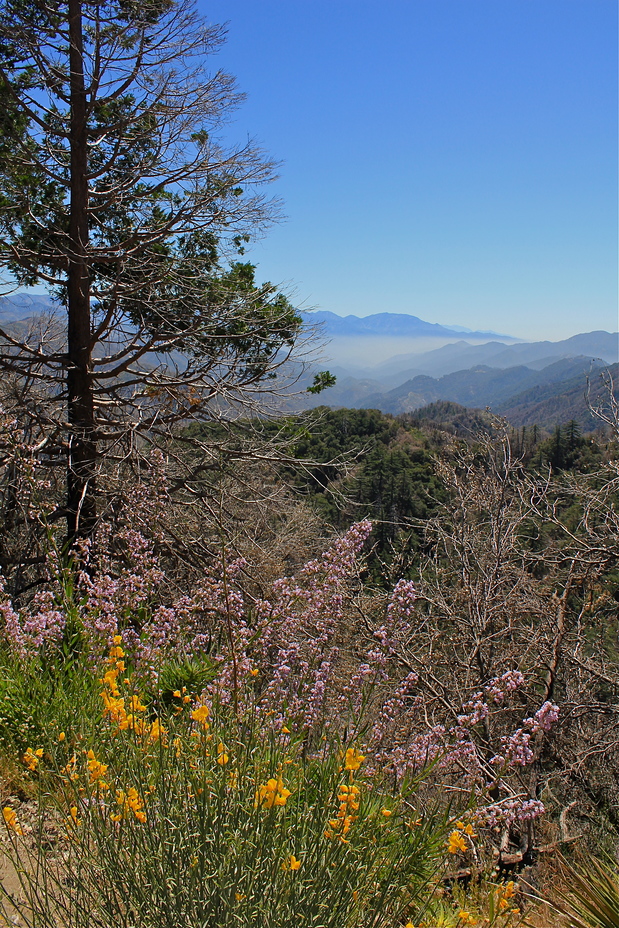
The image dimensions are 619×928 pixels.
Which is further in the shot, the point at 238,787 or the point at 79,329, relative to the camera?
the point at 79,329

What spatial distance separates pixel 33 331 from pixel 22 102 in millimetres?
3505

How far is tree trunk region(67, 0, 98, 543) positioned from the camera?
7449 millimetres

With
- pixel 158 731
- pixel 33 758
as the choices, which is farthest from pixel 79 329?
pixel 158 731

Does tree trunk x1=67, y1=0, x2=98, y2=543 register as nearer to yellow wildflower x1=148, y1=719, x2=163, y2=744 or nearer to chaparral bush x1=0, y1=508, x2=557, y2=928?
chaparral bush x1=0, y1=508, x2=557, y2=928

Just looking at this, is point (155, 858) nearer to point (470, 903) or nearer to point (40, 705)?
point (40, 705)

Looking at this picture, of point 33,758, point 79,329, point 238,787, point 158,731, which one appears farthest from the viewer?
point 79,329

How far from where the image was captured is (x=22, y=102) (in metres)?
6.94

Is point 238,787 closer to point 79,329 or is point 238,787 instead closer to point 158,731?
point 158,731

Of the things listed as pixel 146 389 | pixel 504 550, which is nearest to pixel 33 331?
pixel 146 389

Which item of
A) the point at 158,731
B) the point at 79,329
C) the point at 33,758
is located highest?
the point at 79,329

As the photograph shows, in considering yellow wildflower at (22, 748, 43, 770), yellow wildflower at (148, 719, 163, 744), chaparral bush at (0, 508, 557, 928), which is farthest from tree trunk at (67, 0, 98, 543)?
yellow wildflower at (148, 719, 163, 744)

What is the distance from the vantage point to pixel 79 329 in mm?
7980

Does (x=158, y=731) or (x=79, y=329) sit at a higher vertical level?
(x=79, y=329)

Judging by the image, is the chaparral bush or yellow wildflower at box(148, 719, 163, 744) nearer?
the chaparral bush
